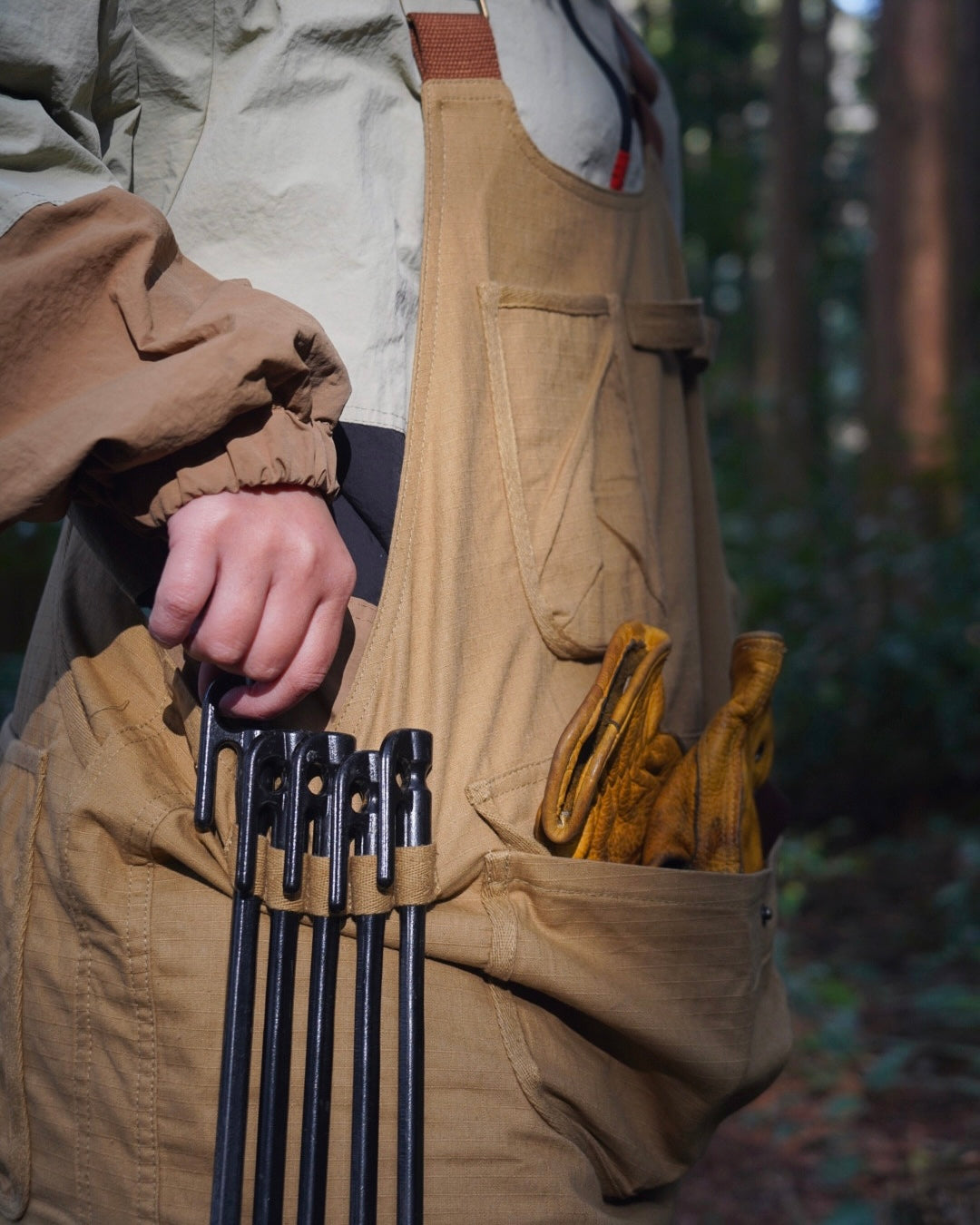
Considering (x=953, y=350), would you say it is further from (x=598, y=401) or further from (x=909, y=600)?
(x=598, y=401)

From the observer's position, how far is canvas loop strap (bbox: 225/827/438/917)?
1.13 meters

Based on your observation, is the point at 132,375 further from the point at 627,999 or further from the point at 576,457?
the point at 627,999

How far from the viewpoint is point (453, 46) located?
1.31m

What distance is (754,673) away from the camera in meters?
1.46

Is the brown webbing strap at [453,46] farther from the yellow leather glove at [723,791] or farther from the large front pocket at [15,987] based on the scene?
the large front pocket at [15,987]

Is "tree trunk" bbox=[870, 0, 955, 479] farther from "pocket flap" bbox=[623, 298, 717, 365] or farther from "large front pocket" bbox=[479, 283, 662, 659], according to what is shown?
"large front pocket" bbox=[479, 283, 662, 659]

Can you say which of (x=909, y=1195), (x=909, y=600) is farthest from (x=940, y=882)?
(x=909, y=1195)

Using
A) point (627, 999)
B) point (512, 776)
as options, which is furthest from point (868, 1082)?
point (512, 776)

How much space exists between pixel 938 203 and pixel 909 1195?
643 cm

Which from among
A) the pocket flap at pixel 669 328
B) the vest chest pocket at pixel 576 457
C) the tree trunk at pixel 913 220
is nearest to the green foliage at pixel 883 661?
the tree trunk at pixel 913 220

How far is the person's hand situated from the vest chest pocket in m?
0.27

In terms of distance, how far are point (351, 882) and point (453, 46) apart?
90 centimetres

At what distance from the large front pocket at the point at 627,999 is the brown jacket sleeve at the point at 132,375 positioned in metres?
0.48

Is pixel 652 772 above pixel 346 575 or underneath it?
underneath
